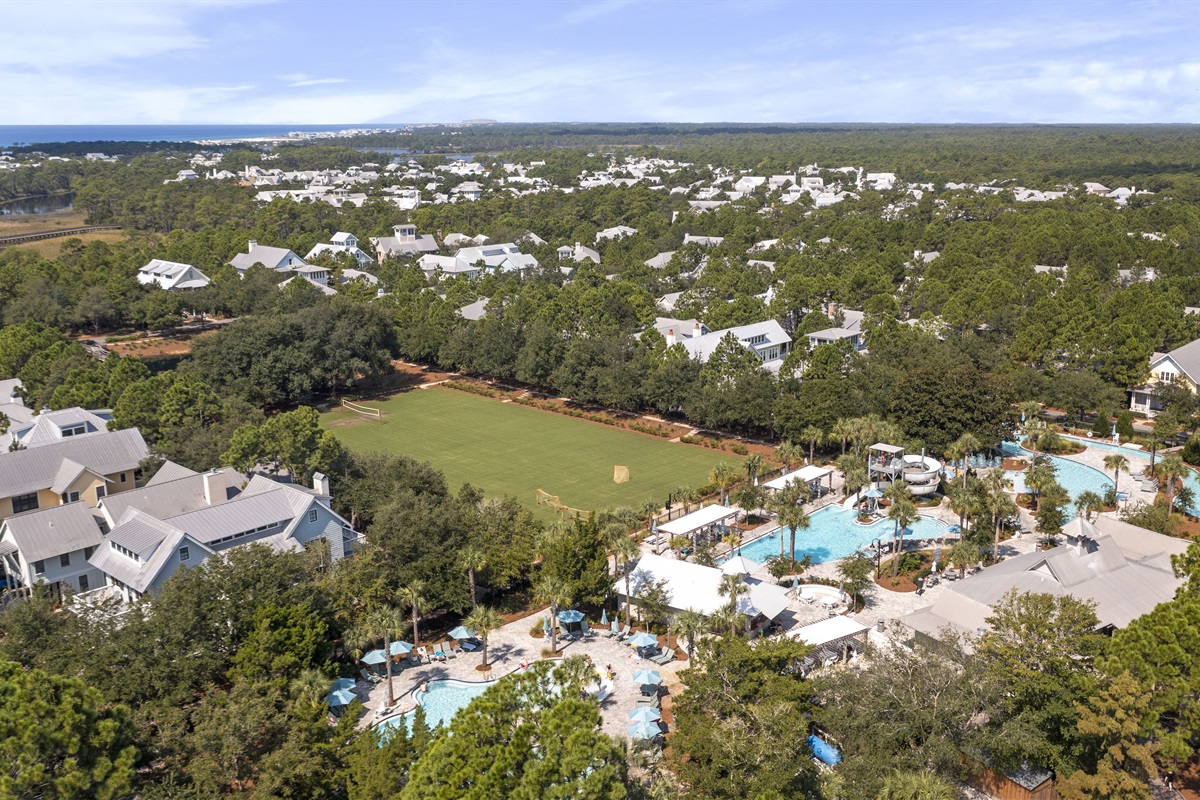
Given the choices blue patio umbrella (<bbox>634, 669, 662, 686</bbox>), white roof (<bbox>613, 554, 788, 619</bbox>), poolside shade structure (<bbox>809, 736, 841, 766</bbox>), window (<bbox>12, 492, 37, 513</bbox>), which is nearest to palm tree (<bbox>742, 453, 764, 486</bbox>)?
white roof (<bbox>613, 554, 788, 619</bbox>)

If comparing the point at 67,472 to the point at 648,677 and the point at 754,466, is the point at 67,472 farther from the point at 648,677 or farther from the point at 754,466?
the point at 754,466

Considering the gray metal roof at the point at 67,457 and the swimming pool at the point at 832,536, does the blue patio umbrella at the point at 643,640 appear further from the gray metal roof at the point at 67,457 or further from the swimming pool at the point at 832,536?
the gray metal roof at the point at 67,457

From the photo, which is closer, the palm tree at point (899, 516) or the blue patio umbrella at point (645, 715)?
the blue patio umbrella at point (645, 715)

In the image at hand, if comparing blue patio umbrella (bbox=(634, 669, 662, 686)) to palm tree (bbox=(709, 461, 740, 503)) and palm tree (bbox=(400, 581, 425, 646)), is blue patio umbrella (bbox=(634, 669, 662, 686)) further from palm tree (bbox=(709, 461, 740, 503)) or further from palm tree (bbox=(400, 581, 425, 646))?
palm tree (bbox=(709, 461, 740, 503))

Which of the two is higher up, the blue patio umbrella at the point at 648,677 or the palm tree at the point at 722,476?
the palm tree at the point at 722,476

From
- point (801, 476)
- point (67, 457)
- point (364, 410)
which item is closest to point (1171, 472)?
point (801, 476)

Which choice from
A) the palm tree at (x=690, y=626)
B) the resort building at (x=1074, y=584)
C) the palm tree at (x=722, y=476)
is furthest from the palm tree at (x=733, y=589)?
the palm tree at (x=722, y=476)
